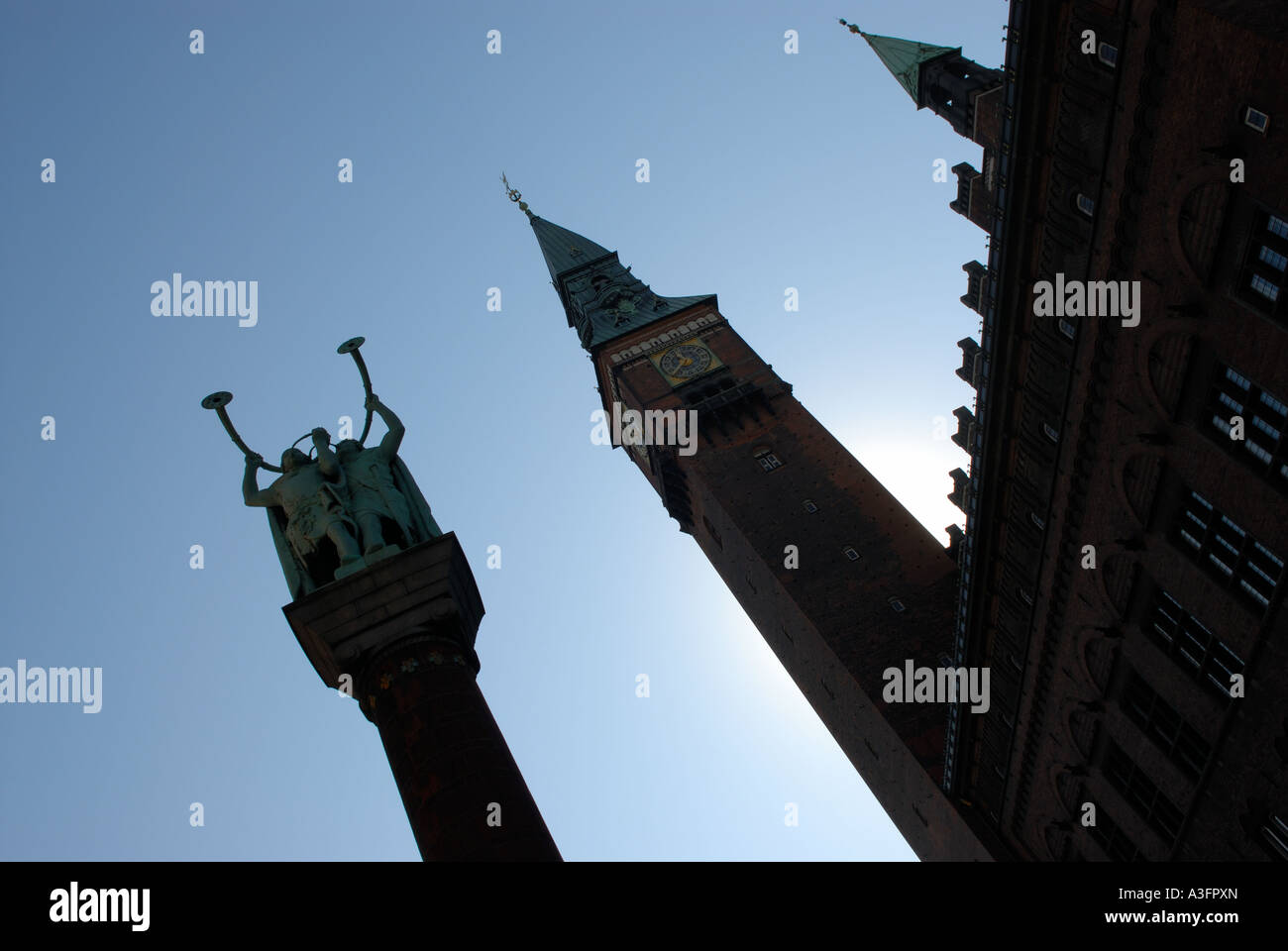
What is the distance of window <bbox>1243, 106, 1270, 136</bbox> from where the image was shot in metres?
17.4

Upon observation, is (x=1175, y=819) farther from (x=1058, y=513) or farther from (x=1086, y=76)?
(x=1086, y=76)

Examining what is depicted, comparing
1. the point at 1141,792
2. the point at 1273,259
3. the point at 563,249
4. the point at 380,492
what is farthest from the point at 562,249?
the point at 1273,259

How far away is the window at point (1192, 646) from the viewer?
21.9m

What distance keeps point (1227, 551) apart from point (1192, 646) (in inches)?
101

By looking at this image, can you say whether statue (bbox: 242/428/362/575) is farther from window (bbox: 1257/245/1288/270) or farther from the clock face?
the clock face

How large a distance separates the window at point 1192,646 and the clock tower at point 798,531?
1166 cm

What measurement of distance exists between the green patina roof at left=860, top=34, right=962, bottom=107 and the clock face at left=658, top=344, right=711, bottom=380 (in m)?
15.1

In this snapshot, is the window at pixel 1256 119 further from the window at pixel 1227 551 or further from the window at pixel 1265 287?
the window at pixel 1227 551

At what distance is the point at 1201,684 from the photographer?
2264 cm

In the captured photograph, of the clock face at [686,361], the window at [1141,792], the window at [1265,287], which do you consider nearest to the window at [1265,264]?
the window at [1265,287]

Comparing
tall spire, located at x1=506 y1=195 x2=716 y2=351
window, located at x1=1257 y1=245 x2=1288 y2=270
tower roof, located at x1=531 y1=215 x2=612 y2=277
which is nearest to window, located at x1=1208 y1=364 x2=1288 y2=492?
window, located at x1=1257 y1=245 x2=1288 y2=270

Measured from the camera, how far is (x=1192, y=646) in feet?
75.0

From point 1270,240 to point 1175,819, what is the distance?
12.0 metres
